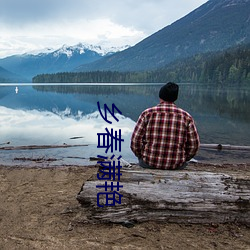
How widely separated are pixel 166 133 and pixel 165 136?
62 mm

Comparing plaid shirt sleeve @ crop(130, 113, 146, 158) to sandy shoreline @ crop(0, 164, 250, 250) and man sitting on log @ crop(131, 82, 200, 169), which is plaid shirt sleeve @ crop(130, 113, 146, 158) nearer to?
man sitting on log @ crop(131, 82, 200, 169)

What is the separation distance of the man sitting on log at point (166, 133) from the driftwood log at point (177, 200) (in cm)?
40

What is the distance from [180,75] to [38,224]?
183 m

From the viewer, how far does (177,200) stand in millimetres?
5461

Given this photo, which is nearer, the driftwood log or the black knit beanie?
the driftwood log

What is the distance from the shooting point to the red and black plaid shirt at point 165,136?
5652 mm

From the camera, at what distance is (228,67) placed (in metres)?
Answer: 120

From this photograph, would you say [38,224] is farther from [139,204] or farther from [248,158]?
[248,158]

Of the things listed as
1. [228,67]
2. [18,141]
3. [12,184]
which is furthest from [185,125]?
[228,67]

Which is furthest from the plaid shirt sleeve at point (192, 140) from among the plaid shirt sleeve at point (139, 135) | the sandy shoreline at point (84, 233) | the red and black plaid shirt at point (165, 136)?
the sandy shoreline at point (84, 233)

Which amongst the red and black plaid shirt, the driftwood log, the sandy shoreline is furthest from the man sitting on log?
the sandy shoreline

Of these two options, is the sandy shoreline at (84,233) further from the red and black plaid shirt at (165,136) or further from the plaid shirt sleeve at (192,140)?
the plaid shirt sleeve at (192,140)

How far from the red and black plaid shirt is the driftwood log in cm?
39

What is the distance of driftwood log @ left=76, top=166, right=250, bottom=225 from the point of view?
5.46 metres
